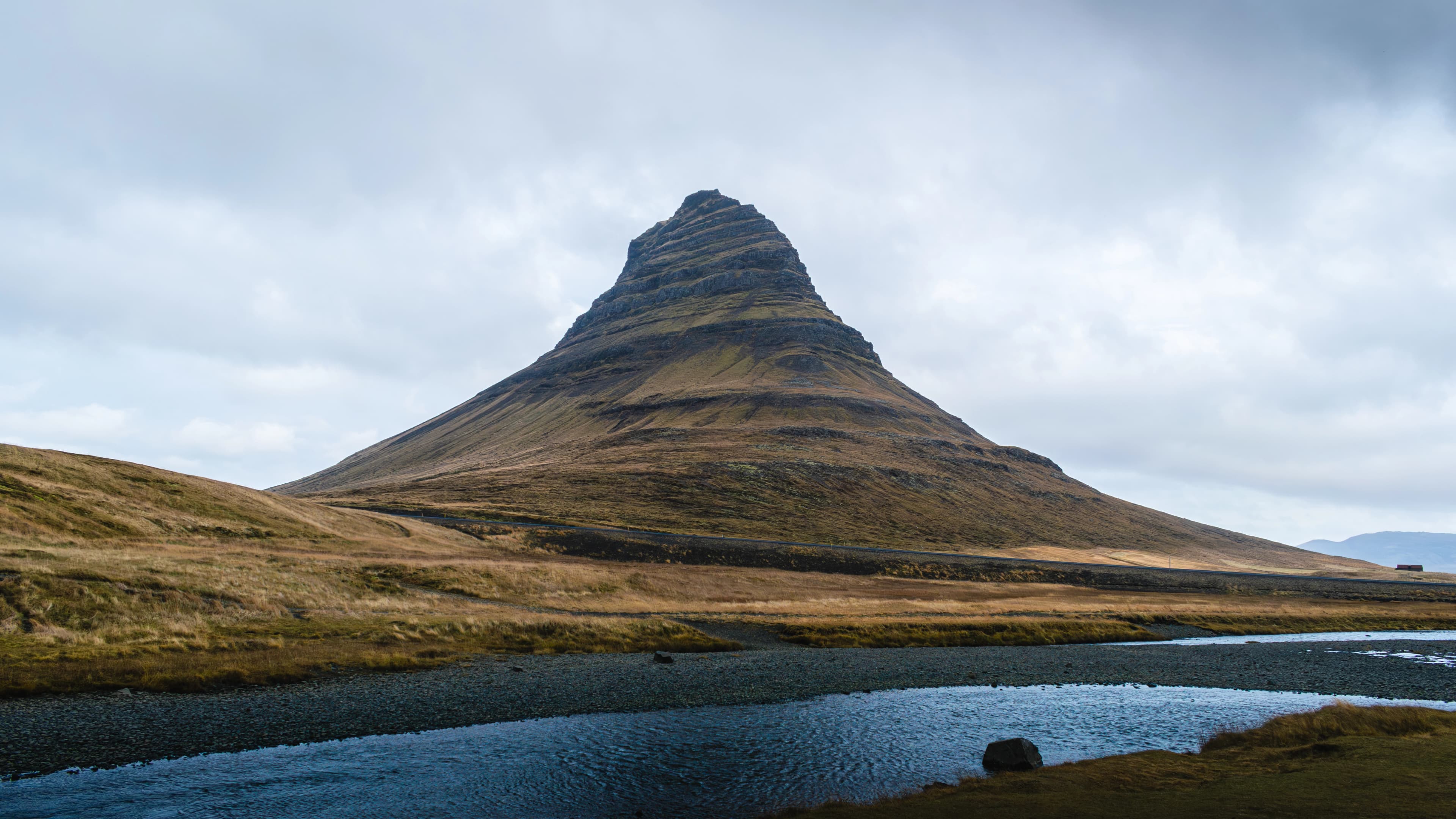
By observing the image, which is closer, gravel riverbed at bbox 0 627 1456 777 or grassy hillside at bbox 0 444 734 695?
gravel riverbed at bbox 0 627 1456 777

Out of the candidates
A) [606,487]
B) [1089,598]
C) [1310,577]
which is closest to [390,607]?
[1089,598]

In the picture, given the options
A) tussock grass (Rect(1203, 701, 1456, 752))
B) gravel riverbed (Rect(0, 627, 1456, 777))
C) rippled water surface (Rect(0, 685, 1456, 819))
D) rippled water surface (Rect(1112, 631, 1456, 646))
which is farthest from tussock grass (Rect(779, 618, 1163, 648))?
tussock grass (Rect(1203, 701, 1456, 752))

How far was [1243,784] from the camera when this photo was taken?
1717 centimetres

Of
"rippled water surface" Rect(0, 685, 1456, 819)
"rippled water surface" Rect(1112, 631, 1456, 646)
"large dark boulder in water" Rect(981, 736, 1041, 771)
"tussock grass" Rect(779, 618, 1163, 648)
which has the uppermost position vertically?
"large dark boulder in water" Rect(981, 736, 1041, 771)

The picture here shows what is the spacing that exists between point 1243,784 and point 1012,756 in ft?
18.4

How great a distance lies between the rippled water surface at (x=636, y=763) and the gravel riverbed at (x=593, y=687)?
1.34 m

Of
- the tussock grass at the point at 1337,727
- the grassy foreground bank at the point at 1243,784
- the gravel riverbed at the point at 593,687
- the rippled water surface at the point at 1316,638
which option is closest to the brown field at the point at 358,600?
the rippled water surface at the point at 1316,638

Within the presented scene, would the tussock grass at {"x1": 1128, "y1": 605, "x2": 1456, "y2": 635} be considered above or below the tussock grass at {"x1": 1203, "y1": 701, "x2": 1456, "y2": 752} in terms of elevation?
below

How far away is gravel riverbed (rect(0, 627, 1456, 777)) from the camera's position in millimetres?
21484

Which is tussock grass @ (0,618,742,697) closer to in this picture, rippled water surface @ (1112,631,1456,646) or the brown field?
the brown field

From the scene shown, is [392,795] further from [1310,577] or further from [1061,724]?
[1310,577]

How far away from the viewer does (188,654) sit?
99.5 ft

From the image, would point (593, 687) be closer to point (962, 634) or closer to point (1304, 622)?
point (962, 634)

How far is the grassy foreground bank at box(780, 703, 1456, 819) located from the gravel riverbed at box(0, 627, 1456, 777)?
13.2 metres
